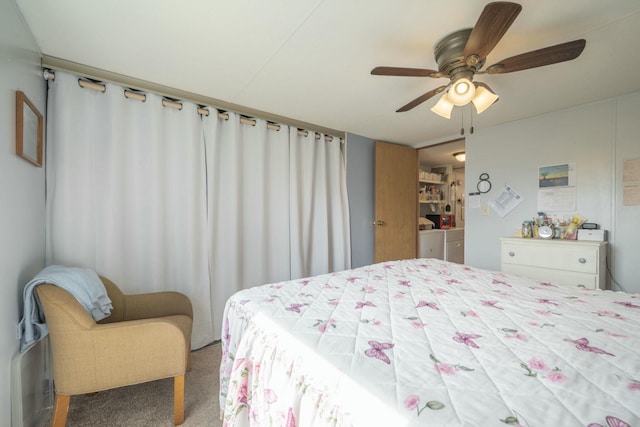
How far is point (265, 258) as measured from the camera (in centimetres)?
271

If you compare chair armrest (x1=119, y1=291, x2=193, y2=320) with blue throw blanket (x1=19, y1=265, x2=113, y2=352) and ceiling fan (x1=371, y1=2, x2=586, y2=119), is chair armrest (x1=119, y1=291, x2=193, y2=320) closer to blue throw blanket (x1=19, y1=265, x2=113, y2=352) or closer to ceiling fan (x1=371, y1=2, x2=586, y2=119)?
blue throw blanket (x1=19, y1=265, x2=113, y2=352)

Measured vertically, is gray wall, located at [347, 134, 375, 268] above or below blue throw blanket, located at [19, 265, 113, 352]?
above

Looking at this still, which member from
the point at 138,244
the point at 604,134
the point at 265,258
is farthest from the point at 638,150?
the point at 138,244

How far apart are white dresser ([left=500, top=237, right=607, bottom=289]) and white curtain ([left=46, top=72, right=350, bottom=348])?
6.48 ft

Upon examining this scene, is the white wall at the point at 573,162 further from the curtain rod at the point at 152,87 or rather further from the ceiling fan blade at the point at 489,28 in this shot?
the curtain rod at the point at 152,87

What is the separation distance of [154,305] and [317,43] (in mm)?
2119

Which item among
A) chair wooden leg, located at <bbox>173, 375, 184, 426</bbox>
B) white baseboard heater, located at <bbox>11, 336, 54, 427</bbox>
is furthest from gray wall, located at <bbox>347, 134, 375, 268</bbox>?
white baseboard heater, located at <bbox>11, 336, 54, 427</bbox>

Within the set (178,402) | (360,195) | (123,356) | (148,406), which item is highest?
(360,195)

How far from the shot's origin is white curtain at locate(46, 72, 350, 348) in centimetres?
182

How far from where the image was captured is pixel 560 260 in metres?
2.26

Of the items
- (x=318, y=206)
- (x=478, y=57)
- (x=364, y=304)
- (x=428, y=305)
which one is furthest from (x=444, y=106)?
(x=318, y=206)

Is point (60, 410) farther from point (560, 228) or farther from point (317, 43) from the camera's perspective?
point (560, 228)

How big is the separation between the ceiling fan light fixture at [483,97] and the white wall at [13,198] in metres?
2.49

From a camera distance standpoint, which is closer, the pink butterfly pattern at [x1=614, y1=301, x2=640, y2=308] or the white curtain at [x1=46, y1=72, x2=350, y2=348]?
the pink butterfly pattern at [x1=614, y1=301, x2=640, y2=308]
